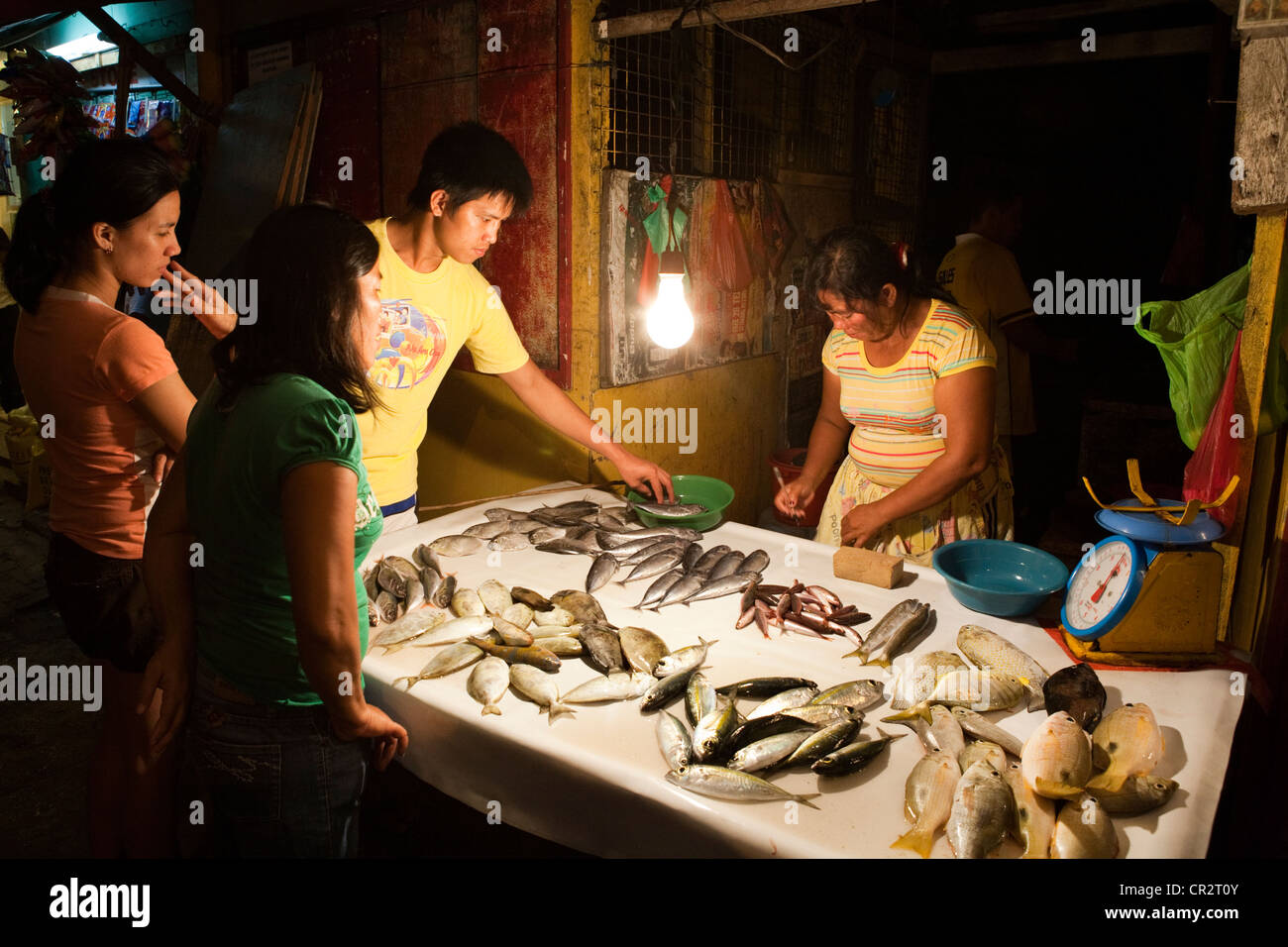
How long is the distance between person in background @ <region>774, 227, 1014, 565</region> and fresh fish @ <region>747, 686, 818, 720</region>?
1.39 meters

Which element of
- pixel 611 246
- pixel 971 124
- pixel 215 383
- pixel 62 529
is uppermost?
pixel 971 124

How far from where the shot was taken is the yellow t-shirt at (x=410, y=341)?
3.40 meters

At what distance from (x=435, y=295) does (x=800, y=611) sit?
6.47ft

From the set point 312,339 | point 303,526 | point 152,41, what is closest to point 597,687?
point 303,526

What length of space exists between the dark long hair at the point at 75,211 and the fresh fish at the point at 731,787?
249 cm

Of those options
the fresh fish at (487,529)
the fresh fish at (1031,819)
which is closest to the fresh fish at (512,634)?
the fresh fish at (487,529)

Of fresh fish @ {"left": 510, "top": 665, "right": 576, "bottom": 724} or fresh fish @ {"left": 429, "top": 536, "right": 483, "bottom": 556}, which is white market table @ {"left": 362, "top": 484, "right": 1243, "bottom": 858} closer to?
fresh fish @ {"left": 510, "top": 665, "right": 576, "bottom": 724}

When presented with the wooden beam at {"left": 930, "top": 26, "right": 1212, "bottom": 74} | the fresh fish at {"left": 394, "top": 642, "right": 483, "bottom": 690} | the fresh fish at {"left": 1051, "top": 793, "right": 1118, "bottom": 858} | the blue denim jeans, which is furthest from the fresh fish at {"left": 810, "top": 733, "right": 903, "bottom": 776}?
the wooden beam at {"left": 930, "top": 26, "right": 1212, "bottom": 74}

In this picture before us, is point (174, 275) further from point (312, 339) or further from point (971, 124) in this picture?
point (971, 124)

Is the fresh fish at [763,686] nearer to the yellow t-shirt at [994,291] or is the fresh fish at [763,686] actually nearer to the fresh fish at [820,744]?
the fresh fish at [820,744]

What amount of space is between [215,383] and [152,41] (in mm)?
Answer: 7759

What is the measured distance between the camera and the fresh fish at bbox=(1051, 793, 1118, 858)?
168 cm

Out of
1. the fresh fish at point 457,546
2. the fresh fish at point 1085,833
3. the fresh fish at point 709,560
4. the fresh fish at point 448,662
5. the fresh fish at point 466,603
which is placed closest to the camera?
the fresh fish at point 1085,833

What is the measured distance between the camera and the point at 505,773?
2186mm
